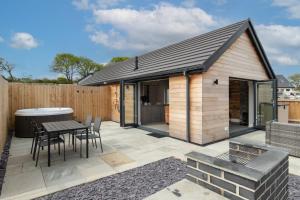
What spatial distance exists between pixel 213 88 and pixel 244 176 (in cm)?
440

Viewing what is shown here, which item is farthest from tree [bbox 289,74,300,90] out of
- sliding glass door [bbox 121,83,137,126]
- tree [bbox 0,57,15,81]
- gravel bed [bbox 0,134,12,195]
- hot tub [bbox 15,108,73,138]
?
tree [bbox 0,57,15,81]

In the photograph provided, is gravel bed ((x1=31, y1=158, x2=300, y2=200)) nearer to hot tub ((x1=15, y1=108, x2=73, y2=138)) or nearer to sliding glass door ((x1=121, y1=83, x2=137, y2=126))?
sliding glass door ((x1=121, y1=83, x2=137, y2=126))

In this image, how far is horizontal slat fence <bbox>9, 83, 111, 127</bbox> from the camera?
753 cm

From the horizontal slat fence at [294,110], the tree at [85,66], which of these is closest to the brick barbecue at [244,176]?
the horizontal slat fence at [294,110]

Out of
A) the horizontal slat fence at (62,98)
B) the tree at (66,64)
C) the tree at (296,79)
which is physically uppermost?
the tree at (66,64)

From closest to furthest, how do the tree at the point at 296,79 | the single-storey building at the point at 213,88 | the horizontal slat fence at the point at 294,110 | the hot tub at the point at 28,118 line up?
the single-storey building at the point at 213,88
the hot tub at the point at 28,118
the horizontal slat fence at the point at 294,110
the tree at the point at 296,79

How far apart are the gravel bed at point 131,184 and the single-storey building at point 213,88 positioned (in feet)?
6.92

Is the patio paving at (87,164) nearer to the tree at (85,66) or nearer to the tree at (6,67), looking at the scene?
the tree at (6,67)

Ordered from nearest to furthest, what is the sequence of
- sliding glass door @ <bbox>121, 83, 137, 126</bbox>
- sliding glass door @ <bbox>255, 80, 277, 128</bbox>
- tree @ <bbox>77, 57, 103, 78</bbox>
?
1. sliding glass door @ <bbox>255, 80, 277, 128</bbox>
2. sliding glass door @ <bbox>121, 83, 137, 126</bbox>
3. tree @ <bbox>77, 57, 103, 78</bbox>

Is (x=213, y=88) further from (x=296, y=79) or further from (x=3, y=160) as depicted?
(x=296, y=79)

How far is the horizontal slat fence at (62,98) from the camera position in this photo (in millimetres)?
7530

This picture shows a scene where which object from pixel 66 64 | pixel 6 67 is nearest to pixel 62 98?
pixel 6 67

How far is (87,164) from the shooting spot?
3816 millimetres

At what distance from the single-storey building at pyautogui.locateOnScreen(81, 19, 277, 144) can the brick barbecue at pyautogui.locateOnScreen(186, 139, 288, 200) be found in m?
3.38
